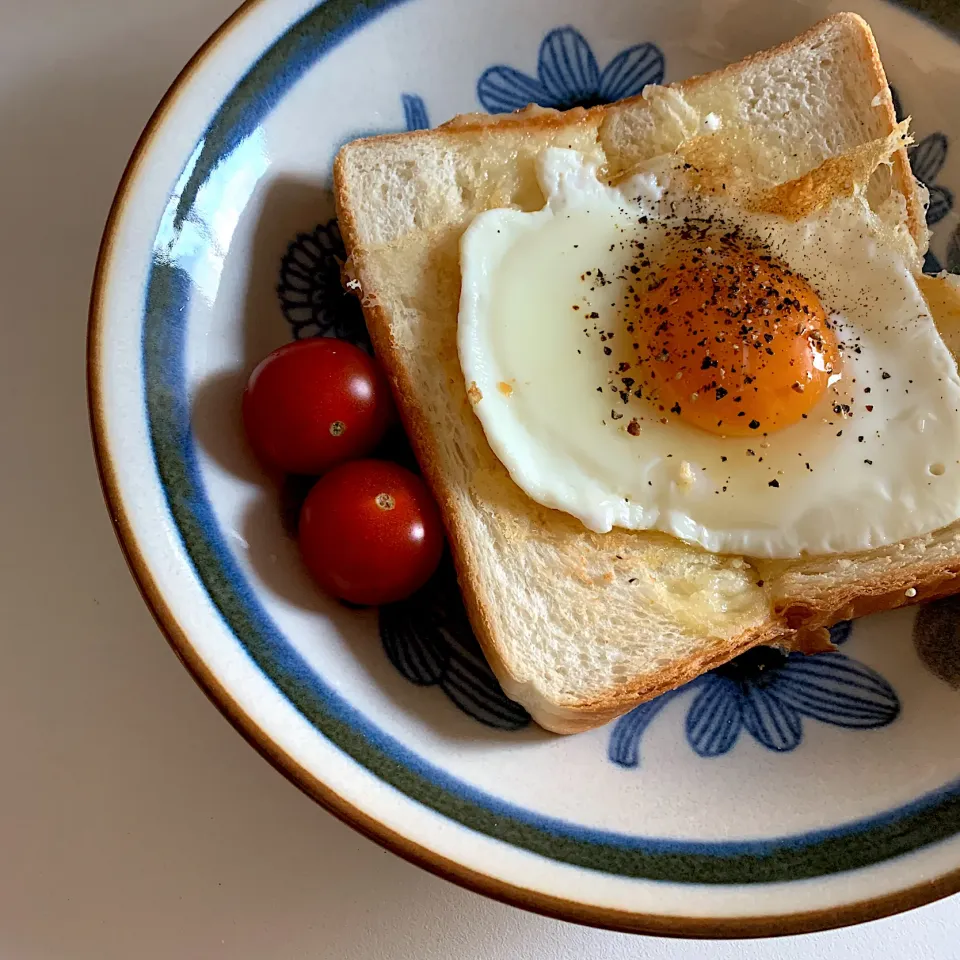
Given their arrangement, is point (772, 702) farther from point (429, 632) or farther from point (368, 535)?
point (368, 535)

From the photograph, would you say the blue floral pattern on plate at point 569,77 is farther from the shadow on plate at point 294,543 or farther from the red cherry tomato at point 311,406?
the red cherry tomato at point 311,406

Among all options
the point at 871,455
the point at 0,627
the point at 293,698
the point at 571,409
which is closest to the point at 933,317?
the point at 871,455

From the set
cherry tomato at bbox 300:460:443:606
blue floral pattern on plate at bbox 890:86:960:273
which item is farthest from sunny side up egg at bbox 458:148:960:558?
blue floral pattern on plate at bbox 890:86:960:273

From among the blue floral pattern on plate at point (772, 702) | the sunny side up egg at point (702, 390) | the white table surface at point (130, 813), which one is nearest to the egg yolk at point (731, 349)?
the sunny side up egg at point (702, 390)

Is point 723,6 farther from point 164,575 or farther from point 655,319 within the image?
point 164,575

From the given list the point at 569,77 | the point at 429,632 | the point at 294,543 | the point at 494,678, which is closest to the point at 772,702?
the point at 494,678

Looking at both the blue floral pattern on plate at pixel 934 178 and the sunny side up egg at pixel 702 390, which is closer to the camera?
the sunny side up egg at pixel 702 390

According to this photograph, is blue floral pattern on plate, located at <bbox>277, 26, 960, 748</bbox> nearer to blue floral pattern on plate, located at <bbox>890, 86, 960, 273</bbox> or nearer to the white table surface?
blue floral pattern on plate, located at <bbox>890, 86, 960, 273</bbox>
